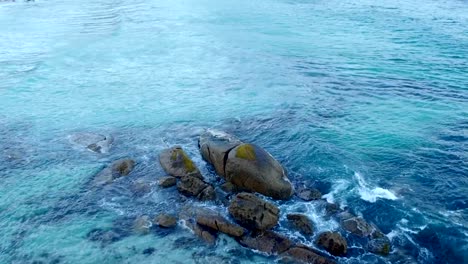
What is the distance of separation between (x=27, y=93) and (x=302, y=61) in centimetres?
3066

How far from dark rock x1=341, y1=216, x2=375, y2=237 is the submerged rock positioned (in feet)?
59.4

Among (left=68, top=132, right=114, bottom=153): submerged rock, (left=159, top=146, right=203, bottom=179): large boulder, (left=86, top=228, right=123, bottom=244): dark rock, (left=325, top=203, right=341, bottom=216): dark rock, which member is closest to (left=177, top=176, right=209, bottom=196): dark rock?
(left=159, top=146, right=203, bottom=179): large boulder

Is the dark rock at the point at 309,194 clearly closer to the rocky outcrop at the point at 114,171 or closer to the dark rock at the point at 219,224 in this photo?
the dark rock at the point at 219,224

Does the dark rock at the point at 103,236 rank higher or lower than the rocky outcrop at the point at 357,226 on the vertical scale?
lower

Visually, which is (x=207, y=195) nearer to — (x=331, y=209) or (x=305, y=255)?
(x=305, y=255)

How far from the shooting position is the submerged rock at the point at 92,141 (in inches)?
1265

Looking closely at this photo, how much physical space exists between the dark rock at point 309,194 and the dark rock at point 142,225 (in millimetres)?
9030

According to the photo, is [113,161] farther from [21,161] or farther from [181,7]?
[181,7]

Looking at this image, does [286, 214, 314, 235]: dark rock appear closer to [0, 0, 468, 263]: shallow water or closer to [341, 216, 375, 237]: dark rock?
[0, 0, 468, 263]: shallow water

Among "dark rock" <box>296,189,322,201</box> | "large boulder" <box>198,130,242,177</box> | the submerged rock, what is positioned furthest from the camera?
the submerged rock

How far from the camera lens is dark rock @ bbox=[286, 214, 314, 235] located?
22.8 meters

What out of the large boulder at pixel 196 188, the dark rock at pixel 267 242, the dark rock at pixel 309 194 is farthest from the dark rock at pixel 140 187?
the dark rock at pixel 309 194

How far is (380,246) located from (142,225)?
12695 millimetres

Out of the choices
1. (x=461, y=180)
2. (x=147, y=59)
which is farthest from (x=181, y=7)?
(x=461, y=180)
